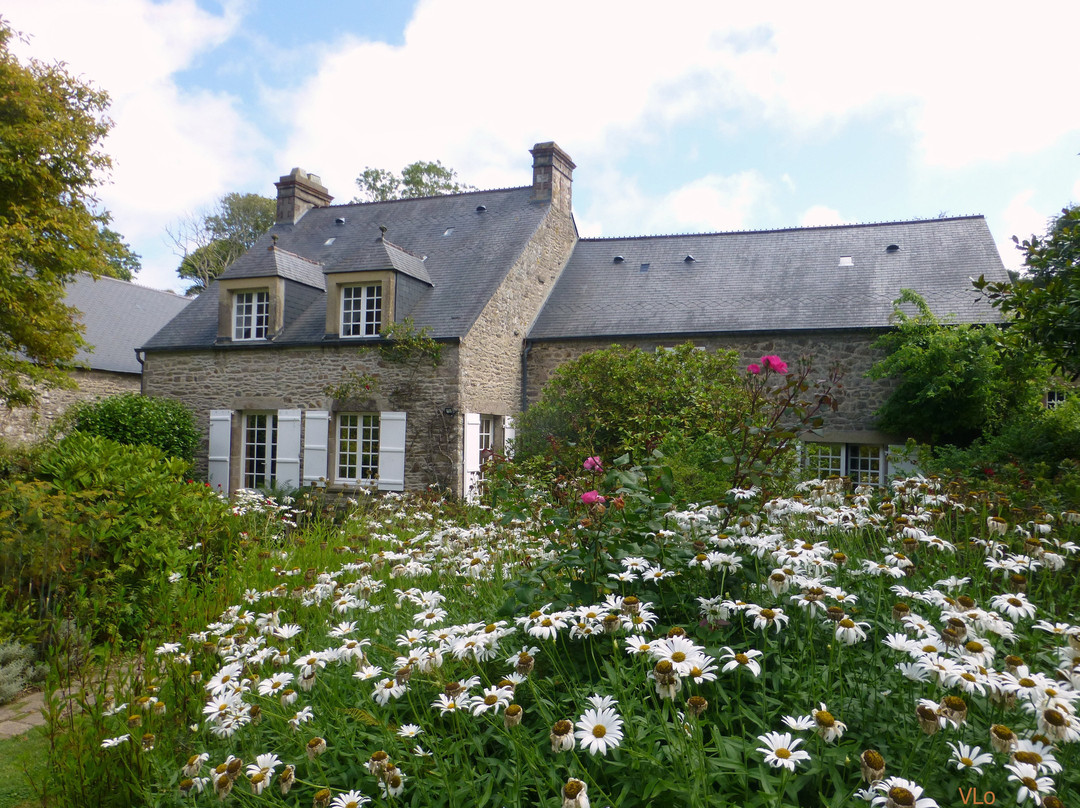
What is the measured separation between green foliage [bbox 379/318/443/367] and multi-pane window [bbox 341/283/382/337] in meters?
0.59

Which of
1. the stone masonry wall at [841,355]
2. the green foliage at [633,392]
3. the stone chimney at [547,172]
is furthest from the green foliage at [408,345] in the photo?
the stone chimney at [547,172]

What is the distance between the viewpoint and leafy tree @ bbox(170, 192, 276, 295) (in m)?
32.2

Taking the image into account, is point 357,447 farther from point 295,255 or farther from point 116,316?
point 116,316

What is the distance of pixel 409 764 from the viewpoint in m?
2.33

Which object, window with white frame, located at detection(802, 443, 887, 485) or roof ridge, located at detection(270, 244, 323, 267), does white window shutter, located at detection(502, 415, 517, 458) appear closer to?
roof ridge, located at detection(270, 244, 323, 267)

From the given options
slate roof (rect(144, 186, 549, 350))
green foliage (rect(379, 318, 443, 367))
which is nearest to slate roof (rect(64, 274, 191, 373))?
slate roof (rect(144, 186, 549, 350))

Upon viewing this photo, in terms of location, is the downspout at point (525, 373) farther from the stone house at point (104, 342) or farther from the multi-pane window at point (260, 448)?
the stone house at point (104, 342)

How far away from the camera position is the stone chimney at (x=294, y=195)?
1873cm

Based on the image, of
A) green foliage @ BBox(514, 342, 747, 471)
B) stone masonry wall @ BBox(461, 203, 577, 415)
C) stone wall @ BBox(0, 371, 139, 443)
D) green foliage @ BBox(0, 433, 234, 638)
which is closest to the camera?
green foliage @ BBox(0, 433, 234, 638)

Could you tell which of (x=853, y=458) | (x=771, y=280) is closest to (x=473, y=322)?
(x=771, y=280)

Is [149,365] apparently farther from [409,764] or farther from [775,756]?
[775,756]

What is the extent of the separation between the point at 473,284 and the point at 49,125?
7.33 metres

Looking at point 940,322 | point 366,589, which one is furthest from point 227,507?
point 940,322

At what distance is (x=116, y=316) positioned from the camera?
20.2 metres
